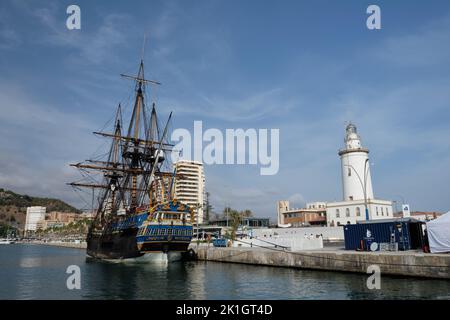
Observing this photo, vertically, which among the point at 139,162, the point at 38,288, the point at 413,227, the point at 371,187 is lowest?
the point at 38,288

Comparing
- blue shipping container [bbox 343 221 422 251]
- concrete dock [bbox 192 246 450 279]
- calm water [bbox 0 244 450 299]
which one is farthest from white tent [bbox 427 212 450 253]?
blue shipping container [bbox 343 221 422 251]

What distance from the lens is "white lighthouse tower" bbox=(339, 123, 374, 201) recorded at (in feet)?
257

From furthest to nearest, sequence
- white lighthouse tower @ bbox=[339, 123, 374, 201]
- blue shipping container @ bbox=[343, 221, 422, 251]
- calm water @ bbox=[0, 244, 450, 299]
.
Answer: white lighthouse tower @ bbox=[339, 123, 374, 201], blue shipping container @ bbox=[343, 221, 422, 251], calm water @ bbox=[0, 244, 450, 299]

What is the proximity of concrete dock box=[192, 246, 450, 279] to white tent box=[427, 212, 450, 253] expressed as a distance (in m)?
1.44

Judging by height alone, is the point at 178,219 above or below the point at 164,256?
above

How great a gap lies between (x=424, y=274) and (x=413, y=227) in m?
9.83

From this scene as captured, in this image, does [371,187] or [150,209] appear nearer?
[150,209]

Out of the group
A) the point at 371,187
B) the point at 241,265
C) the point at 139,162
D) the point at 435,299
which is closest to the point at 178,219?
the point at 241,265

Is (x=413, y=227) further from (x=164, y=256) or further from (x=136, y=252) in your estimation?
(x=136, y=252)

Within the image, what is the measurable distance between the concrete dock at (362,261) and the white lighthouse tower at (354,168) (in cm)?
4432

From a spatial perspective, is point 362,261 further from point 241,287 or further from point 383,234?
point 241,287

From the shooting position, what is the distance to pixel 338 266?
30.8 meters
